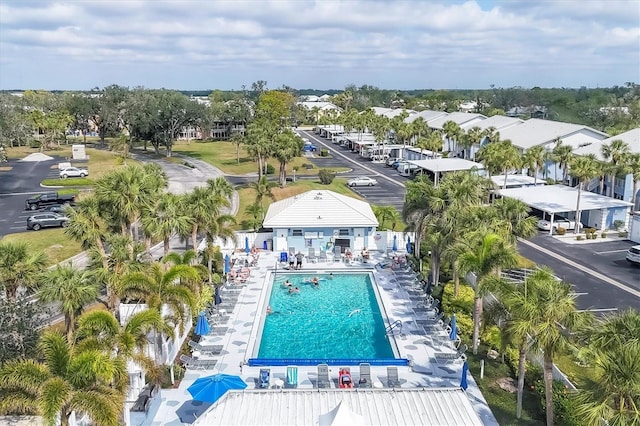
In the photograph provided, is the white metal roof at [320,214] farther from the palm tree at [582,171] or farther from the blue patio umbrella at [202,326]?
the palm tree at [582,171]

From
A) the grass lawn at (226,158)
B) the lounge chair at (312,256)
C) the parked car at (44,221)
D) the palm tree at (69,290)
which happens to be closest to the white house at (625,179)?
the lounge chair at (312,256)

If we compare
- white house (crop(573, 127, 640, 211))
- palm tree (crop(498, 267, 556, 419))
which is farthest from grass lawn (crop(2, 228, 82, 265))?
white house (crop(573, 127, 640, 211))

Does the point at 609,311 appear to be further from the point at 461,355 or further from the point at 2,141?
the point at 2,141

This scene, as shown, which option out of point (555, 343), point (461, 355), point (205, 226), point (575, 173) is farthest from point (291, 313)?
point (575, 173)

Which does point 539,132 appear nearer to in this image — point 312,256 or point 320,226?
point 320,226

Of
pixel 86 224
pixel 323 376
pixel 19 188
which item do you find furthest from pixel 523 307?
pixel 19 188
